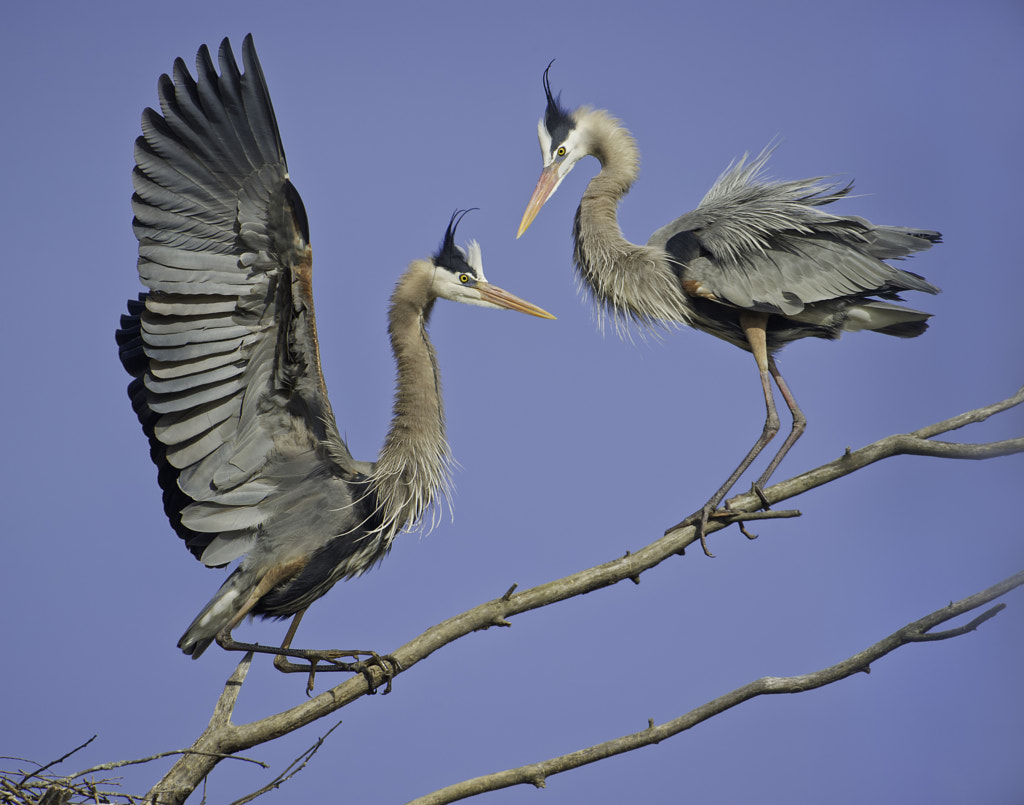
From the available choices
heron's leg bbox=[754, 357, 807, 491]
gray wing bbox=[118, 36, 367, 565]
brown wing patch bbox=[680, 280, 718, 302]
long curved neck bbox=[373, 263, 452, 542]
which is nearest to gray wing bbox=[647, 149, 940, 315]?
brown wing patch bbox=[680, 280, 718, 302]

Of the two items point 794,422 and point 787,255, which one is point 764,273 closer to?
point 787,255

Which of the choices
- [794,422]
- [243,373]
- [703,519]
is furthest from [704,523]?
[243,373]

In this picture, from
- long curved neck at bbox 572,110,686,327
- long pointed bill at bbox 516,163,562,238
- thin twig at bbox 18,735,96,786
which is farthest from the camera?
long pointed bill at bbox 516,163,562,238

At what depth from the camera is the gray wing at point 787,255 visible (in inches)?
213

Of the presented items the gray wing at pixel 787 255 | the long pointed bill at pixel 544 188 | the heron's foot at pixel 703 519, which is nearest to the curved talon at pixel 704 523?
the heron's foot at pixel 703 519

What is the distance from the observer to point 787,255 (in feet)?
18.2

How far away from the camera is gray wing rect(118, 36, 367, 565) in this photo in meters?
4.22

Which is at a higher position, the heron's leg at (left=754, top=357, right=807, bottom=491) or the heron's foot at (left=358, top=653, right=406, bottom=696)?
the heron's leg at (left=754, top=357, right=807, bottom=491)

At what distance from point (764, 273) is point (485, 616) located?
102 inches

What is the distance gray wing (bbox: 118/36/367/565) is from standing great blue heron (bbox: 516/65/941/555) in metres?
2.20

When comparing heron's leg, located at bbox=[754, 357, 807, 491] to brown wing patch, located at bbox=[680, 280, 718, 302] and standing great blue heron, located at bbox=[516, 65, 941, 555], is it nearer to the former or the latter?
standing great blue heron, located at bbox=[516, 65, 941, 555]

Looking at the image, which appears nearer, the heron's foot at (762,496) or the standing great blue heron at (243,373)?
the standing great blue heron at (243,373)

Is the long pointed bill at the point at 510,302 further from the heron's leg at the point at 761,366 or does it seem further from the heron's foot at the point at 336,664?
the heron's foot at the point at 336,664

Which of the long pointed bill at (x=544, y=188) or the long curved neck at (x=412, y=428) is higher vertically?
the long pointed bill at (x=544, y=188)
